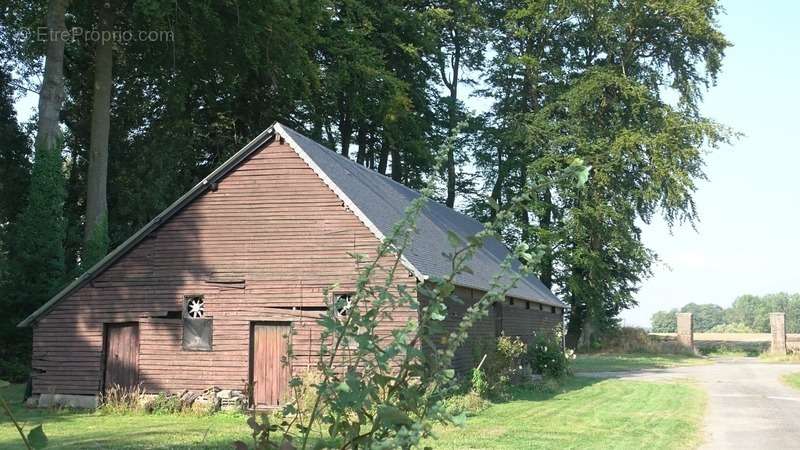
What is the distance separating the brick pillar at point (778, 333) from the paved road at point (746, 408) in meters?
16.0

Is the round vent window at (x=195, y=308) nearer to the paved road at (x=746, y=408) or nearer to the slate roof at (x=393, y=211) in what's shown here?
the slate roof at (x=393, y=211)

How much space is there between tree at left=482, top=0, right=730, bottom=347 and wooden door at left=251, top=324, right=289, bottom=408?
25.2 m

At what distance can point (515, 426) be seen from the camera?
15695 mm

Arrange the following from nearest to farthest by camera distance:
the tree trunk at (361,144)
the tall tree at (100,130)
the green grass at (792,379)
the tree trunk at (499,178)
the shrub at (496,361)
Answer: the shrub at (496,361), the green grass at (792,379), the tall tree at (100,130), the tree trunk at (361,144), the tree trunk at (499,178)

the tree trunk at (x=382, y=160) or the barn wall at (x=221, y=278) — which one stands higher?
the tree trunk at (x=382, y=160)

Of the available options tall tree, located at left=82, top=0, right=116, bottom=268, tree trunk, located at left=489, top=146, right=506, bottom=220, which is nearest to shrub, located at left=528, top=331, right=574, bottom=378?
tall tree, located at left=82, top=0, right=116, bottom=268

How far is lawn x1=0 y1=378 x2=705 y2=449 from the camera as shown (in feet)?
44.8

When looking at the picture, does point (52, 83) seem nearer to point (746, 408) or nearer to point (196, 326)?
A: point (196, 326)

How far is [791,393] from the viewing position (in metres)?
24.1

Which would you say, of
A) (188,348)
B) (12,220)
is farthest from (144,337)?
(12,220)

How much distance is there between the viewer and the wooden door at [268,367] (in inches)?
763

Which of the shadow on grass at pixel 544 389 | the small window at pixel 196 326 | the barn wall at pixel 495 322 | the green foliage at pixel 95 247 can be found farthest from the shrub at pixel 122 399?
the shadow on grass at pixel 544 389

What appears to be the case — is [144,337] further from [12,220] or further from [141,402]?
[12,220]

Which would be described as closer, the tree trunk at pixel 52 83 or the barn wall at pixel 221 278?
the barn wall at pixel 221 278
